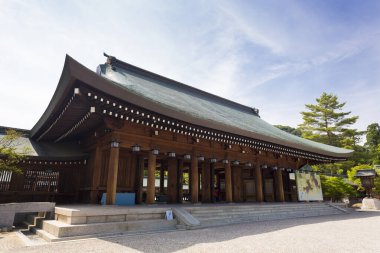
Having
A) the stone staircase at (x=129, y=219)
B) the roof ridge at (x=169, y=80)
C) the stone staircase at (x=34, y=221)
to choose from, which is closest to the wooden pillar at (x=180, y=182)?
the stone staircase at (x=129, y=219)

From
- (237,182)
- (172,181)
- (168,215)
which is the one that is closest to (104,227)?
(168,215)

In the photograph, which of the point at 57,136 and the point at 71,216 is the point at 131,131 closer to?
the point at 71,216

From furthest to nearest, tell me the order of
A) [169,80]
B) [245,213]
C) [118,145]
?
[169,80] → [245,213] → [118,145]

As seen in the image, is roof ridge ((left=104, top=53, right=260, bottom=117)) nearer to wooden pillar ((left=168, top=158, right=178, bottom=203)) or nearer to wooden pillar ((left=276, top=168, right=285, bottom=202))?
wooden pillar ((left=168, top=158, right=178, bottom=203))

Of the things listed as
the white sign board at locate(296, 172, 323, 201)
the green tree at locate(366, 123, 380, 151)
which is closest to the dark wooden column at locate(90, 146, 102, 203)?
the white sign board at locate(296, 172, 323, 201)

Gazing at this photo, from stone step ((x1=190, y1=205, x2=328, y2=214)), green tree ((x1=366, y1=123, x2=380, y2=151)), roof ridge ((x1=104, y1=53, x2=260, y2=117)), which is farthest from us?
green tree ((x1=366, y1=123, x2=380, y2=151))

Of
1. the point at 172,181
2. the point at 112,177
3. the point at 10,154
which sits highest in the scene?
the point at 10,154

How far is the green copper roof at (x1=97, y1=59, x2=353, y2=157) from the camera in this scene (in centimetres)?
1062

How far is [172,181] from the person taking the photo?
11.9 meters

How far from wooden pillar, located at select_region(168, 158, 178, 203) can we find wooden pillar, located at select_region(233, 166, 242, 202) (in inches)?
182

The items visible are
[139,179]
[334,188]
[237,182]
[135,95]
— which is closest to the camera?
Result: [135,95]

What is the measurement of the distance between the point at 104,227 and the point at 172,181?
19.6 ft

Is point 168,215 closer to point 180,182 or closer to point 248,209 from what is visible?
point 248,209

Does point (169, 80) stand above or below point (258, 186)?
above
